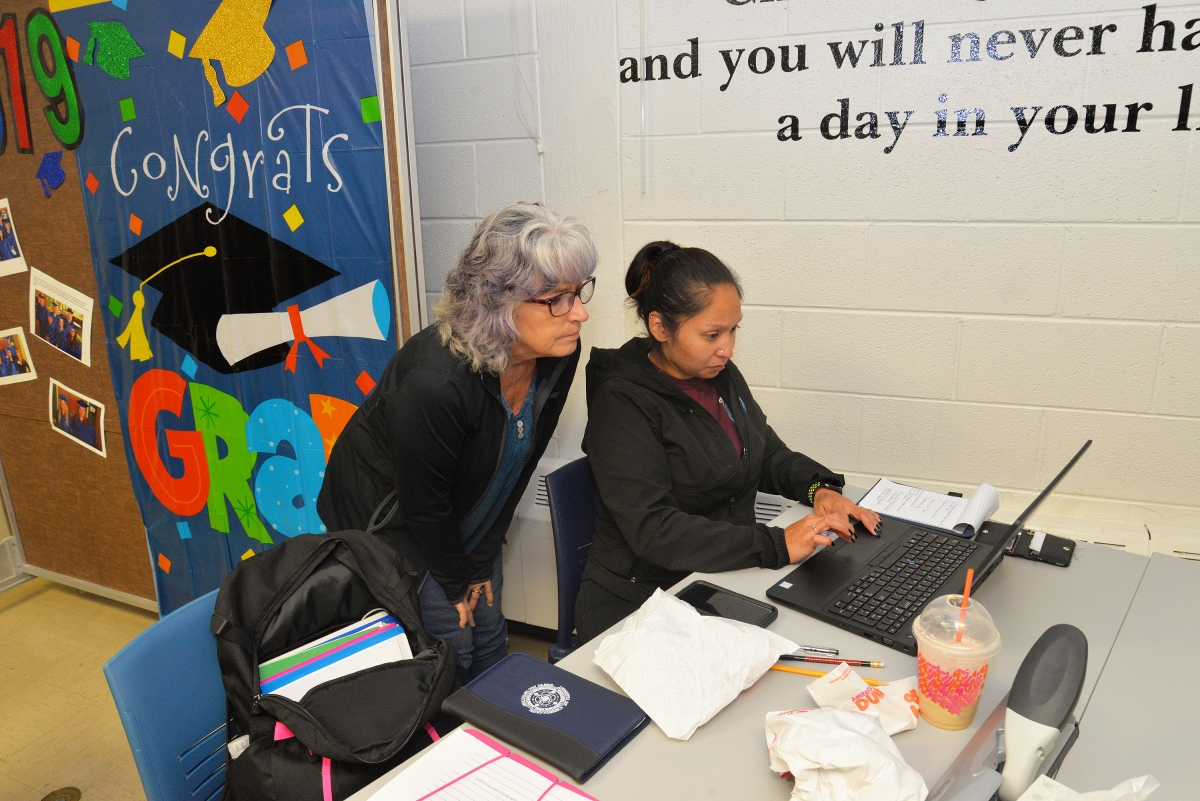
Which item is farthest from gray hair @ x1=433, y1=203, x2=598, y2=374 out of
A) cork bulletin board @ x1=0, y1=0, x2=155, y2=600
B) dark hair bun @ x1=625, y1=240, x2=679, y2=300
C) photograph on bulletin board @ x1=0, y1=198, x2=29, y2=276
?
photograph on bulletin board @ x1=0, y1=198, x2=29, y2=276

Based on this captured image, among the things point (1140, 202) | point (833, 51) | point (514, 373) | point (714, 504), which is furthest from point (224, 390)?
point (1140, 202)

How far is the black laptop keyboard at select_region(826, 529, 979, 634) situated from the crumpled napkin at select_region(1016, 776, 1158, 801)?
352mm

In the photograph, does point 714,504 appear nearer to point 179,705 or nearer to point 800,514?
point 800,514

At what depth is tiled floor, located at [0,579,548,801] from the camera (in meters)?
2.10

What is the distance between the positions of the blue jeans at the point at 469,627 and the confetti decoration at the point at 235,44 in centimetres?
144

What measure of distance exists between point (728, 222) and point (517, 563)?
118 centimetres

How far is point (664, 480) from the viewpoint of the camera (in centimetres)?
152

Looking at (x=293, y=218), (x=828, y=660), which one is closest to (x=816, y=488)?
(x=828, y=660)

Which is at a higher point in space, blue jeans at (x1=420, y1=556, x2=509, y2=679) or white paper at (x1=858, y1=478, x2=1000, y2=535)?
white paper at (x1=858, y1=478, x2=1000, y2=535)

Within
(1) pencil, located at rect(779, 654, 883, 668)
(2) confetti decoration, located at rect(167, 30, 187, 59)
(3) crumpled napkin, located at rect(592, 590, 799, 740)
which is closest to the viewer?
(3) crumpled napkin, located at rect(592, 590, 799, 740)

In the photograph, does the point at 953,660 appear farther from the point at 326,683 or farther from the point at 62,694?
the point at 62,694

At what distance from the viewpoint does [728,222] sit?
2.09 metres

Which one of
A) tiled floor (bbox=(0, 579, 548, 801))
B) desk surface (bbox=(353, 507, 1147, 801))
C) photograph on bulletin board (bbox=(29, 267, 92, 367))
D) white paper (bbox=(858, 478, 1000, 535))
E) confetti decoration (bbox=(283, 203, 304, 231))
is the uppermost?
confetti decoration (bbox=(283, 203, 304, 231))

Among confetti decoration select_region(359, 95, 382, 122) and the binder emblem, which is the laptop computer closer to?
the binder emblem
